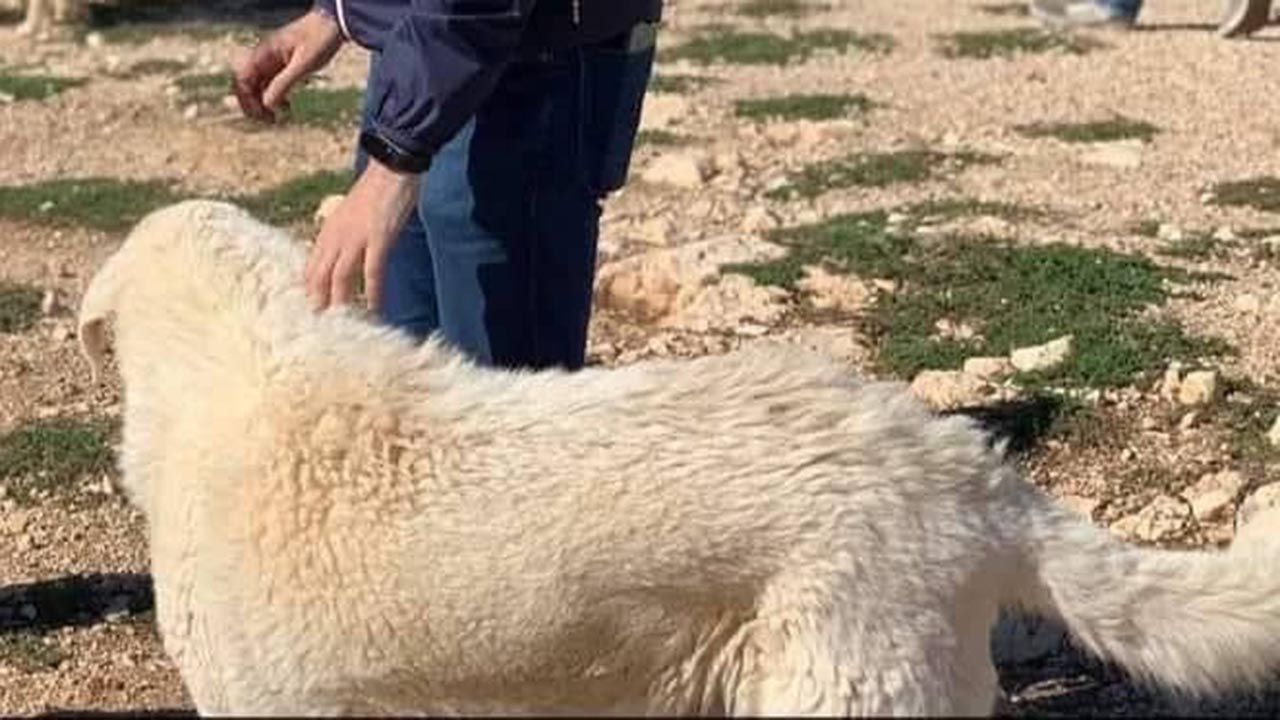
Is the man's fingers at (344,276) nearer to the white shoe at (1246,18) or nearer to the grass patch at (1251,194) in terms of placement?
the grass patch at (1251,194)

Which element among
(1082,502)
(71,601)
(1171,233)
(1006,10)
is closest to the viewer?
(71,601)

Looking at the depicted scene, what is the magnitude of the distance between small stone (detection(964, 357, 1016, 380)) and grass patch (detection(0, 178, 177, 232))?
A: 3401 mm

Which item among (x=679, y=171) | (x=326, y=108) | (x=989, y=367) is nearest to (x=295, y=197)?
(x=679, y=171)

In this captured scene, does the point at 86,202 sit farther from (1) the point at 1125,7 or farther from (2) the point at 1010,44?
(1) the point at 1125,7

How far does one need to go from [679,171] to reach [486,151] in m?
4.97

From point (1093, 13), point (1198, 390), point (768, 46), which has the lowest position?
point (768, 46)

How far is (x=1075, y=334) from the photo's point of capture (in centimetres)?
628

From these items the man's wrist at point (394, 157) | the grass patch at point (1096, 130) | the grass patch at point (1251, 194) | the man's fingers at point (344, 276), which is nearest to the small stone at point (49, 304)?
the grass patch at point (1251, 194)

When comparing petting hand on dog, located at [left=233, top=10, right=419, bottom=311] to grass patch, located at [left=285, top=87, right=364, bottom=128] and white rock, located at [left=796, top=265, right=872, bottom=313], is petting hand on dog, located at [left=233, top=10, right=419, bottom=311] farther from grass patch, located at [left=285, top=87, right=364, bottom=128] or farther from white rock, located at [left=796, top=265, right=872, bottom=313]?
grass patch, located at [left=285, top=87, right=364, bottom=128]

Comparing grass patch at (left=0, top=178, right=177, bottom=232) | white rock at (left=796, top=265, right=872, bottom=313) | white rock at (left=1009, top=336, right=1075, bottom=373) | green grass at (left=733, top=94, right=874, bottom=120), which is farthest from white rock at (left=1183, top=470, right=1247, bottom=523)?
green grass at (left=733, top=94, right=874, bottom=120)

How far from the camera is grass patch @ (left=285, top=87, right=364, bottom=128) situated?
10.1 metres

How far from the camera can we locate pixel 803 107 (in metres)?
9.99

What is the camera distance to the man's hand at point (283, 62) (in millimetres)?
4129

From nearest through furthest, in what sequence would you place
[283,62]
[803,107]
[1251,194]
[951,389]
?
1. [283,62]
2. [951,389]
3. [1251,194]
4. [803,107]
